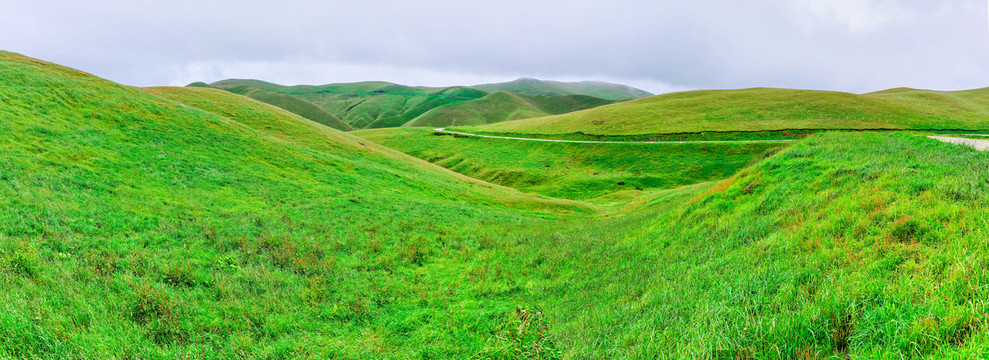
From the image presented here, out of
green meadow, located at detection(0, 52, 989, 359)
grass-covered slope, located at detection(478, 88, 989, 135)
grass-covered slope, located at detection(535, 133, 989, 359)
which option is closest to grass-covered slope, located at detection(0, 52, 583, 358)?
green meadow, located at detection(0, 52, 989, 359)

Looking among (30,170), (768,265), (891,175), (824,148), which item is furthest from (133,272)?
(824,148)

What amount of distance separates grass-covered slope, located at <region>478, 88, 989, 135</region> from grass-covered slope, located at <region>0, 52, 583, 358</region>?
75.1m

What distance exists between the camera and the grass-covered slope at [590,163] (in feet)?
193

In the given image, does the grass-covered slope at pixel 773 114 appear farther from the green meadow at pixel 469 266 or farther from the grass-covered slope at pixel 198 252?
the grass-covered slope at pixel 198 252

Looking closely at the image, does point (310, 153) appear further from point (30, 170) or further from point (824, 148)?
point (824, 148)

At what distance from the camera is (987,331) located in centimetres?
328

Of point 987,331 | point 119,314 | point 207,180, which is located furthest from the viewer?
point 207,180

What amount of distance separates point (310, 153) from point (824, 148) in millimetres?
37053

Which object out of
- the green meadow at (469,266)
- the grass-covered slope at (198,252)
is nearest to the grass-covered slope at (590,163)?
the grass-covered slope at (198,252)

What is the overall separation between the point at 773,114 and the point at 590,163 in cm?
4808

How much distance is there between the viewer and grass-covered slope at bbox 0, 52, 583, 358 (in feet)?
21.3

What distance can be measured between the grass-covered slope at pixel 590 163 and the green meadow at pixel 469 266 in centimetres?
4173

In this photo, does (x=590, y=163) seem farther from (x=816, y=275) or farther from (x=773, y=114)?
(x=816, y=275)

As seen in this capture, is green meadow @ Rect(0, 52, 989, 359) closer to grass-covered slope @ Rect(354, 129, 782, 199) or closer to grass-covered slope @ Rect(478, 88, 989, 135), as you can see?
grass-covered slope @ Rect(354, 129, 782, 199)
